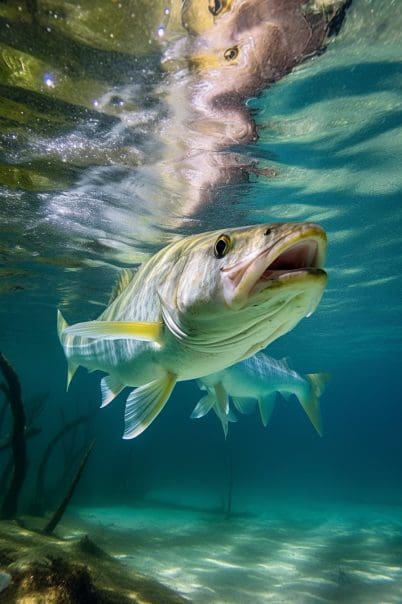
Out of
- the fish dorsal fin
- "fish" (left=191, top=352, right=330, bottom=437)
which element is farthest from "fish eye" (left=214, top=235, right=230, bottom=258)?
"fish" (left=191, top=352, right=330, bottom=437)

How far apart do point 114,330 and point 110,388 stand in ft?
7.99

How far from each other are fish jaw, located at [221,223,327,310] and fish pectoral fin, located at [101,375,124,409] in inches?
125

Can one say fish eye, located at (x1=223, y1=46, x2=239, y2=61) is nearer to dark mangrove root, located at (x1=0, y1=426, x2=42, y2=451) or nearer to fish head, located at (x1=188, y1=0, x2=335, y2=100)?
fish head, located at (x1=188, y1=0, x2=335, y2=100)

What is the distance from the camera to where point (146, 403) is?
3715 mm

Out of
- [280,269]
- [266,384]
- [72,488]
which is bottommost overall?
[72,488]

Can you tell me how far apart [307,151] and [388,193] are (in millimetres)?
3746

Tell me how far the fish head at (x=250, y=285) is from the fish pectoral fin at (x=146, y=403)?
753 mm

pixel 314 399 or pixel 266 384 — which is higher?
pixel 266 384

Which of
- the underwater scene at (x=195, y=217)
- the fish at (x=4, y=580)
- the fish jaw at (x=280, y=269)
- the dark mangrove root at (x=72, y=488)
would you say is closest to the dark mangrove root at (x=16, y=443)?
the underwater scene at (x=195, y=217)

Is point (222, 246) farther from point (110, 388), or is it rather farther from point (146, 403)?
point (110, 388)

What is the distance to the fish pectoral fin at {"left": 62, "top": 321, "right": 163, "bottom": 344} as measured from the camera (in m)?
3.04

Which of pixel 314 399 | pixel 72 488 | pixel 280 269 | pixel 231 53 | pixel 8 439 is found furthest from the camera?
pixel 8 439

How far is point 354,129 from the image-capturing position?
8.98 meters

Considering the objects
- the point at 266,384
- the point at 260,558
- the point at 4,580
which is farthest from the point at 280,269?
the point at 260,558
